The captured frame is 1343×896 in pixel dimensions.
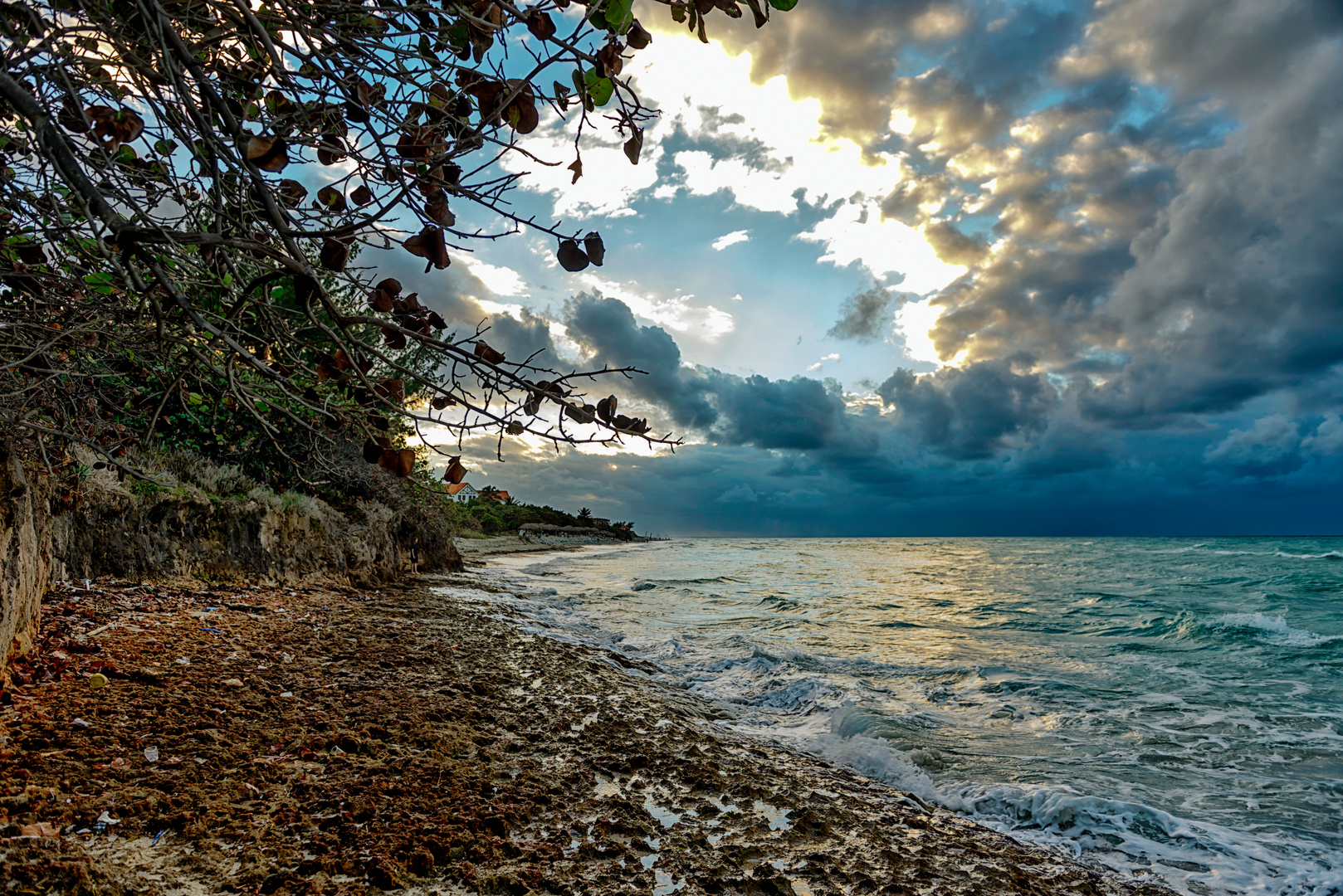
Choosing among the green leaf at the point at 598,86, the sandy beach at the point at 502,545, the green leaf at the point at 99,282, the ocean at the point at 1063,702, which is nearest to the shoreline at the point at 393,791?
the ocean at the point at 1063,702

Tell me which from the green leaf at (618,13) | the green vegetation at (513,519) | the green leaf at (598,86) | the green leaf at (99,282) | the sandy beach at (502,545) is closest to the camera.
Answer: the green leaf at (618,13)

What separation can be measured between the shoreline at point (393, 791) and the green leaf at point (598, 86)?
304 centimetres

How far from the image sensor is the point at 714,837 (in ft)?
10.5

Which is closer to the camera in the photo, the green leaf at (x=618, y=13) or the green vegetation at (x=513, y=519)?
the green leaf at (x=618, y=13)

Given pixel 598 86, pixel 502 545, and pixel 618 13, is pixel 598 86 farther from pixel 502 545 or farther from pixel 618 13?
pixel 502 545

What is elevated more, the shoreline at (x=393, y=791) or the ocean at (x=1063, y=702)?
the shoreline at (x=393, y=791)

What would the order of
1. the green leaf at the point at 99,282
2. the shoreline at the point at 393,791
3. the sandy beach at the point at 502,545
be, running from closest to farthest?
1. the shoreline at the point at 393,791
2. the green leaf at the point at 99,282
3. the sandy beach at the point at 502,545

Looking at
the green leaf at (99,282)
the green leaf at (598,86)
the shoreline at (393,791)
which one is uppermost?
the green leaf at (598,86)

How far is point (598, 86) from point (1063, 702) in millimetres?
8561

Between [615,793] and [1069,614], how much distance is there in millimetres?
15780

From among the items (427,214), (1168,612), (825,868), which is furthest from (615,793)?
(1168,612)

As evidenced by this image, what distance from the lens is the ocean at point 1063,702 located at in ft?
13.6

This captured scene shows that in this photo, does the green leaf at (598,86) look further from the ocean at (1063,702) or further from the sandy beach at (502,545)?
the sandy beach at (502,545)

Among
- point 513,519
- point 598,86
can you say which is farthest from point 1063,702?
point 513,519
